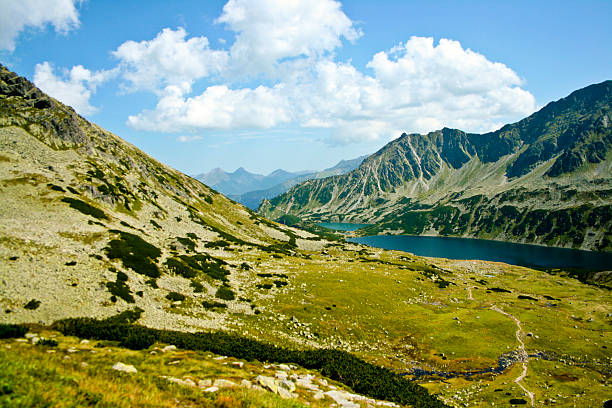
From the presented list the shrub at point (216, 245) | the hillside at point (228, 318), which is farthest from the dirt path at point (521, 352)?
the shrub at point (216, 245)

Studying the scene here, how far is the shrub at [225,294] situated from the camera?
4407cm

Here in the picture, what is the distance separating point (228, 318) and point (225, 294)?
7.68 metres

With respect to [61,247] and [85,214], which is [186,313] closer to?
[61,247]

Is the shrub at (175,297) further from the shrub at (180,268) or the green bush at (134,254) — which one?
the shrub at (180,268)

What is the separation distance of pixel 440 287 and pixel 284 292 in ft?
161

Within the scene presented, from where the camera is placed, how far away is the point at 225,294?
45031 mm

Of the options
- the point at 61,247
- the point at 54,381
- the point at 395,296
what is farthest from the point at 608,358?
the point at 61,247

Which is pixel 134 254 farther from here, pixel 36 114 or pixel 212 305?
pixel 36 114

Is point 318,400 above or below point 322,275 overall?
above

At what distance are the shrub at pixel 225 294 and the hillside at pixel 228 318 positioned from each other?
1.42 feet

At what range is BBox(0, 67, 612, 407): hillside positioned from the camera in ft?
50.1

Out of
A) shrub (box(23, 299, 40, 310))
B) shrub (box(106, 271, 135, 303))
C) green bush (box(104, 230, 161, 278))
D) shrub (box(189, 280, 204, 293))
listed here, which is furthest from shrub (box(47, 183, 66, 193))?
shrub (box(23, 299, 40, 310))

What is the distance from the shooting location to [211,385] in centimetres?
1351

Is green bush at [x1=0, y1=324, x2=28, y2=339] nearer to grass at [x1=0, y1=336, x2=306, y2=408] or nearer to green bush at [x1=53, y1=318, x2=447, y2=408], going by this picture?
grass at [x1=0, y1=336, x2=306, y2=408]
